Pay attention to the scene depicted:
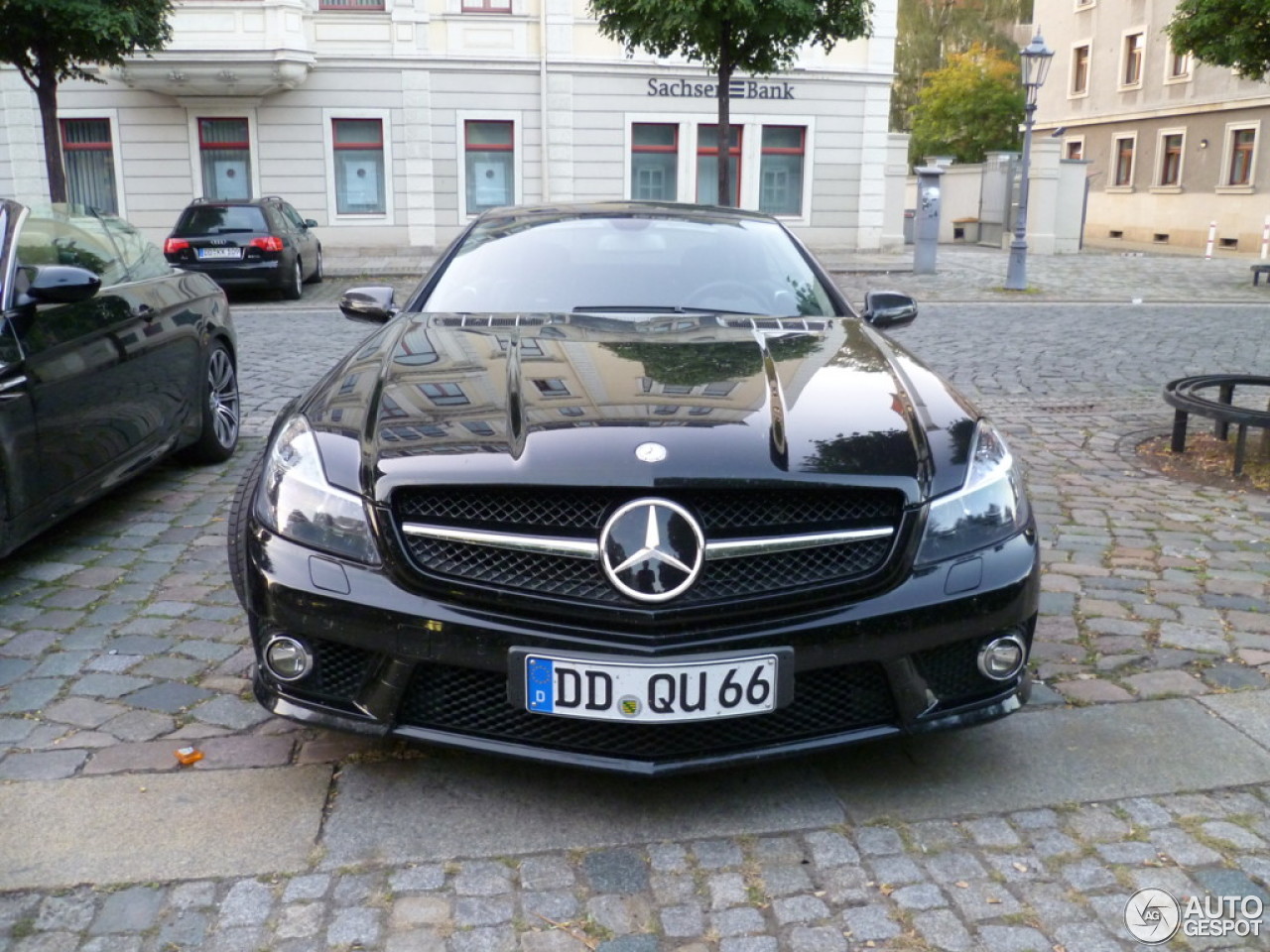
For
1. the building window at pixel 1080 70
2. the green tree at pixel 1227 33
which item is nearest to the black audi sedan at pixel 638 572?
the green tree at pixel 1227 33

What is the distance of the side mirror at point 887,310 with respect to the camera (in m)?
4.54

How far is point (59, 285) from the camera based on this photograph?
453cm

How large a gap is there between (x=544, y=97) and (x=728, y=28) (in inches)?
340

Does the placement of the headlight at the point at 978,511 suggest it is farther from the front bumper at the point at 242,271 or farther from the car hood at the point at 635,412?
the front bumper at the point at 242,271

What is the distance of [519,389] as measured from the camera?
3.14m

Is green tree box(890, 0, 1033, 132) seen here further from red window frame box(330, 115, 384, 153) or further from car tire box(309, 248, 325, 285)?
car tire box(309, 248, 325, 285)

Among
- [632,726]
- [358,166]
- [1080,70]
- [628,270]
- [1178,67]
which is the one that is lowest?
[632,726]

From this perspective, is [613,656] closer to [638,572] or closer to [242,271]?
[638,572]

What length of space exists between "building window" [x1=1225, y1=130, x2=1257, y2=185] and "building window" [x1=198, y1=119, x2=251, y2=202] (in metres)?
26.3

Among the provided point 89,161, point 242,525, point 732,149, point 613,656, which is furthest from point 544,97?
point 613,656

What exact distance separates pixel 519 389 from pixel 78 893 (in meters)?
1.54

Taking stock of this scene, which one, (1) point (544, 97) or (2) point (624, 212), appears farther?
(1) point (544, 97)

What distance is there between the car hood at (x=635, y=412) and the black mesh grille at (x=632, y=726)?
0.46 meters

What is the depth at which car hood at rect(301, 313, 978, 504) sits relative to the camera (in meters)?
2.76
